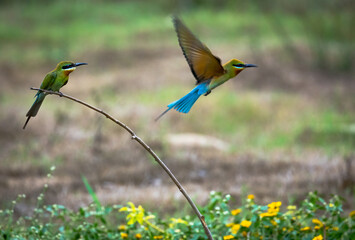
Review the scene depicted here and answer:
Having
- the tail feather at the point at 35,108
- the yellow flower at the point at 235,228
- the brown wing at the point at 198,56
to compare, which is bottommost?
the yellow flower at the point at 235,228

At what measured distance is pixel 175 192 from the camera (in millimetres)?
5191

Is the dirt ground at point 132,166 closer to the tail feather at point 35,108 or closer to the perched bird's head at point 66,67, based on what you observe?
the tail feather at point 35,108

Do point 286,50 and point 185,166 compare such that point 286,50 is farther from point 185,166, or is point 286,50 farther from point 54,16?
point 54,16

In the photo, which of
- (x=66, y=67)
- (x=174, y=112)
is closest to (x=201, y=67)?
(x=66, y=67)

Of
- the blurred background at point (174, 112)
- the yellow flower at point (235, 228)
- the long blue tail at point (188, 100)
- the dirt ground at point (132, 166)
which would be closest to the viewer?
the long blue tail at point (188, 100)

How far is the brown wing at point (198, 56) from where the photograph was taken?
199 centimetres

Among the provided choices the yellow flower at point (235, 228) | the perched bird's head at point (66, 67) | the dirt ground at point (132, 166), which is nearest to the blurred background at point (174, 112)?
the dirt ground at point (132, 166)

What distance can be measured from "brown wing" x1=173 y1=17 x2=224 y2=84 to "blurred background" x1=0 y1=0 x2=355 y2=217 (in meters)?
2.67

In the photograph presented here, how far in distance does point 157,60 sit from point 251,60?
2.40 m

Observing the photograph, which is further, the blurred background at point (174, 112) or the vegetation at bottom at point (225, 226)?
the blurred background at point (174, 112)

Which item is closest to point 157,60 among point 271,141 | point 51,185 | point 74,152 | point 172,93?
point 172,93

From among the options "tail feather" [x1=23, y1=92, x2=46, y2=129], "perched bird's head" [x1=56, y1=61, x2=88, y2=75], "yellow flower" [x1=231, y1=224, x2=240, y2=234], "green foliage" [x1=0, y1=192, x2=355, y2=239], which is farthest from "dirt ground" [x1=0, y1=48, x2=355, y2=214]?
"perched bird's head" [x1=56, y1=61, x2=88, y2=75]

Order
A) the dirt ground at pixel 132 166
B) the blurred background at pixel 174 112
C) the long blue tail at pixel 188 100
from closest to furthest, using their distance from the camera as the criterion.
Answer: the long blue tail at pixel 188 100
the dirt ground at pixel 132 166
the blurred background at pixel 174 112

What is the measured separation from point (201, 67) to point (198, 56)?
4 centimetres
